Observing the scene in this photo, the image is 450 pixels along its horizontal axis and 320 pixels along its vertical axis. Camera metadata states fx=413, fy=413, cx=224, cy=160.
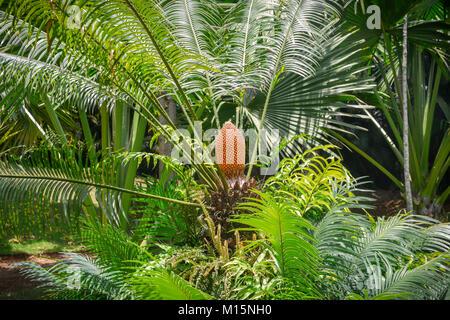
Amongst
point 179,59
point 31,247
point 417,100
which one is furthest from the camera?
point 31,247

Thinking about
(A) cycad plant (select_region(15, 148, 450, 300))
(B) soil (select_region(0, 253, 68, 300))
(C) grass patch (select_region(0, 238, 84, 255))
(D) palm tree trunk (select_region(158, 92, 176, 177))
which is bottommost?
(B) soil (select_region(0, 253, 68, 300))

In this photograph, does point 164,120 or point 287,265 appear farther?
point 164,120

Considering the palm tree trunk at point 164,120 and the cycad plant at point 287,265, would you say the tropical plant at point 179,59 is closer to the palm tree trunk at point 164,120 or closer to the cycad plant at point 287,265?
the palm tree trunk at point 164,120

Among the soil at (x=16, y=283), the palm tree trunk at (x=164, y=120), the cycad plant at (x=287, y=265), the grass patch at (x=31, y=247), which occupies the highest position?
the palm tree trunk at (x=164, y=120)

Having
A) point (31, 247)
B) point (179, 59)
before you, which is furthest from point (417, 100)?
point (31, 247)

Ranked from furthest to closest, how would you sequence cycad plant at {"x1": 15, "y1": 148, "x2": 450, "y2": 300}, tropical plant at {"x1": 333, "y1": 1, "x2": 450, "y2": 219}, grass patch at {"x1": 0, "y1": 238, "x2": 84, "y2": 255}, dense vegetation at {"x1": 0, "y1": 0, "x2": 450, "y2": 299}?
grass patch at {"x1": 0, "y1": 238, "x2": 84, "y2": 255} → tropical plant at {"x1": 333, "y1": 1, "x2": 450, "y2": 219} → dense vegetation at {"x1": 0, "y1": 0, "x2": 450, "y2": 299} → cycad plant at {"x1": 15, "y1": 148, "x2": 450, "y2": 300}

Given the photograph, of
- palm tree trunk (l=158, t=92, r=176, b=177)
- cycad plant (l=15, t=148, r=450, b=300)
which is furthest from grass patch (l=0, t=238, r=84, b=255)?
cycad plant (l=15, t=148, r=450, b=300)

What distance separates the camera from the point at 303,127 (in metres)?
3.37

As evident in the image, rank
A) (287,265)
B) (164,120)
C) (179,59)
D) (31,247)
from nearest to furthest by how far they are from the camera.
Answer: (287,265), (179,59), (164,120), (31,247)

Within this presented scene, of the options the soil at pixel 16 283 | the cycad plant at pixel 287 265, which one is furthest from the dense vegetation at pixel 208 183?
the soil at pixel 16 283

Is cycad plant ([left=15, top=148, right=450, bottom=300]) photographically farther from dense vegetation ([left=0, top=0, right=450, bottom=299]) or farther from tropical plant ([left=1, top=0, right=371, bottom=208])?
tropical plant ([left=1, top=0, right=371, bottom=208])

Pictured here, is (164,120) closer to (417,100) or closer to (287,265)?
(287,265)

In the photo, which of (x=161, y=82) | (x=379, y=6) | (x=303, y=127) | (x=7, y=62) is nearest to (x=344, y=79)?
(x=303, y=127)

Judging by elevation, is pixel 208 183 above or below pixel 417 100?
below
